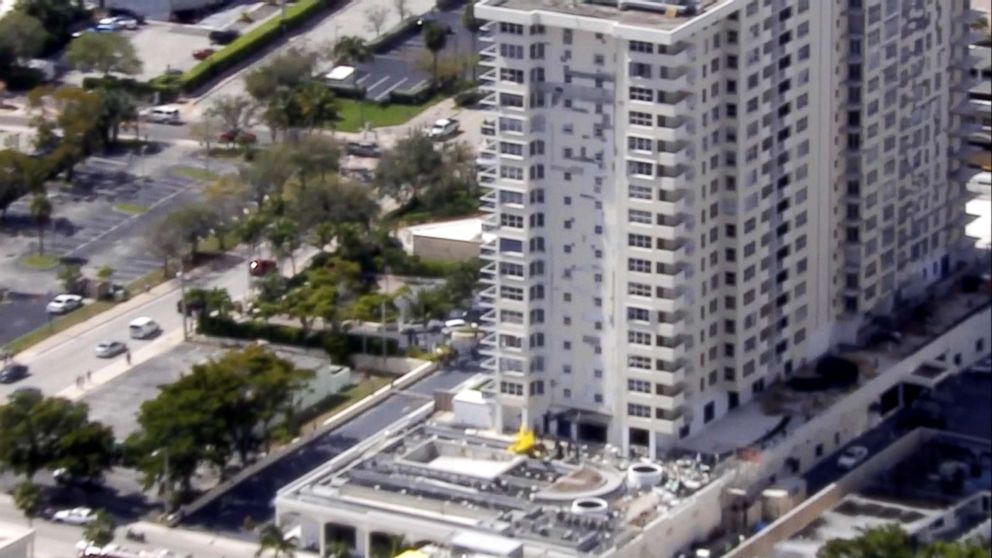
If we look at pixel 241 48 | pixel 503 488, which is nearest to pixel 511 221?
pixel 503 488

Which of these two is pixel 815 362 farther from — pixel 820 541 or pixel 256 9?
pixel 256 9

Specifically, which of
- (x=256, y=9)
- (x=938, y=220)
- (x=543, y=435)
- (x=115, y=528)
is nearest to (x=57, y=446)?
(x=115, y=528)

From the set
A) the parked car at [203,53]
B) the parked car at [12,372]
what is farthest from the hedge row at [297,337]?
the parked car at [203,53]

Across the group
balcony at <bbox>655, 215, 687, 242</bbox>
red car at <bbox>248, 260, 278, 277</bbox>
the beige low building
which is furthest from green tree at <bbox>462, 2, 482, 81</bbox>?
balcony at <bbox>655, 215, 687, 242</bbox>

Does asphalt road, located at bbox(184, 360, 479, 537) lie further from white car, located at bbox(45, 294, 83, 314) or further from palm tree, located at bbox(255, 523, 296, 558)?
white car, located at bbox(45, 294, 83, 314)

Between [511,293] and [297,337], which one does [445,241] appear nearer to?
[297,337]

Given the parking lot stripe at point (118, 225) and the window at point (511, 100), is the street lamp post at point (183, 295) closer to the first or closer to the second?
the parking lot stripe at point (118, 225)
